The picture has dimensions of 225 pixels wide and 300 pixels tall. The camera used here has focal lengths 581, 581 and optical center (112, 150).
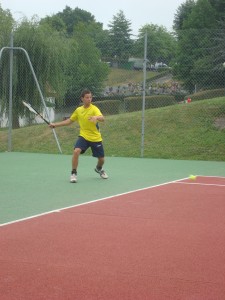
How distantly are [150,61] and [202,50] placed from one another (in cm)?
145

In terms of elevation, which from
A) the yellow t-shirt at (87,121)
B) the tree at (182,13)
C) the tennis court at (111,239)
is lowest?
the tennis court at (111,239)

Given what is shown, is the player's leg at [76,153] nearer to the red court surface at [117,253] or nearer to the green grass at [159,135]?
the red court surface at [117,253]

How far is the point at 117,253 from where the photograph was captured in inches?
176

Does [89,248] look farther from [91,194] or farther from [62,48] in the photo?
[62,48]

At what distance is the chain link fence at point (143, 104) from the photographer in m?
15.4

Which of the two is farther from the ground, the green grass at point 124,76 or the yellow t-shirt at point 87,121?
the green grass at point 124,76

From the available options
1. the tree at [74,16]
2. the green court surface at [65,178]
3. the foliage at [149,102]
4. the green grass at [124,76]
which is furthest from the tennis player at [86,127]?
the tree at [74,16]

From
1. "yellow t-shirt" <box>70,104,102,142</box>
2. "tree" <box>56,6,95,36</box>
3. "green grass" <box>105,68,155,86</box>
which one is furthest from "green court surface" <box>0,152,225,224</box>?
"tree" <box>56,6,95,36</box>

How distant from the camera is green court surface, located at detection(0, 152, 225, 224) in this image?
7090 millimetres

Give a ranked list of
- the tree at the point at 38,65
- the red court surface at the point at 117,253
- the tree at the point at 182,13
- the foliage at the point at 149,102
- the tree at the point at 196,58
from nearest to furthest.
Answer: the red court surface at the point at 117,253, the tree at the point at 196,58, the foliage at the point at 149,102, the tree at the point at 38,65, the tree at the point at 182,13

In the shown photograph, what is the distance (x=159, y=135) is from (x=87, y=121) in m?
6.98

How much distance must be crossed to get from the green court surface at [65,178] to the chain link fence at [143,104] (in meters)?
1.62

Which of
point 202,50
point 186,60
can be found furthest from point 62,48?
point 202,50

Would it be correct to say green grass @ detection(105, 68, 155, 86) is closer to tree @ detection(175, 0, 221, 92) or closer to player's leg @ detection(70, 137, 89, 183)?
tree @ detection(175, 0, 221, 92)
